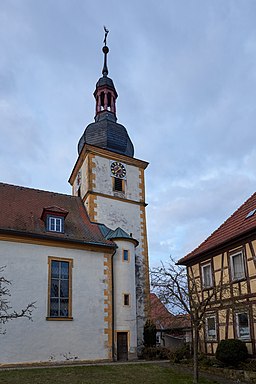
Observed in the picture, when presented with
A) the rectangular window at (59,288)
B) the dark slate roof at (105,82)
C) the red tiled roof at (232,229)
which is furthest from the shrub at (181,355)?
the dark slate roof at (105,82)

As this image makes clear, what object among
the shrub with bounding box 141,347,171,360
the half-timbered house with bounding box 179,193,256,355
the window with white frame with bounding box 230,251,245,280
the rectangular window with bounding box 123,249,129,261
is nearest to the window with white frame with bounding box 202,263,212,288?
the half-timbered house with bounding box 179,193,256,355

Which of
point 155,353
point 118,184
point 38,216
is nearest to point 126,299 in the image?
point 155,353

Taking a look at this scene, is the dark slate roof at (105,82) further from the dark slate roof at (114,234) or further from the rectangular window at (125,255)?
the rectangular window at (125,255)

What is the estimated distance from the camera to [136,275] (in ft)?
83.6

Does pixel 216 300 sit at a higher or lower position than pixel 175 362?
higher

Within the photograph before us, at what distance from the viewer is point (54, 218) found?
865 inches

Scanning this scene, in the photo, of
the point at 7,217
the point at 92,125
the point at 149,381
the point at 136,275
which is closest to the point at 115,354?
the point at 136,275

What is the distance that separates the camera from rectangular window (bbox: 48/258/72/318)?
2009cm

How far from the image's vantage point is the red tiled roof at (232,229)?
56.2 ft

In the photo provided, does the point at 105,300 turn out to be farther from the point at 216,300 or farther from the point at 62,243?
the point at 216,300

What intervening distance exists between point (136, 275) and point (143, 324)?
3.02 m

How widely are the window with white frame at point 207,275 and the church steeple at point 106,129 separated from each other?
490 inches

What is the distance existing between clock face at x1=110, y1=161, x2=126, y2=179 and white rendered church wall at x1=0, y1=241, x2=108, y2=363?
26.6ft

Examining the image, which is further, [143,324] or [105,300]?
[143,324]
